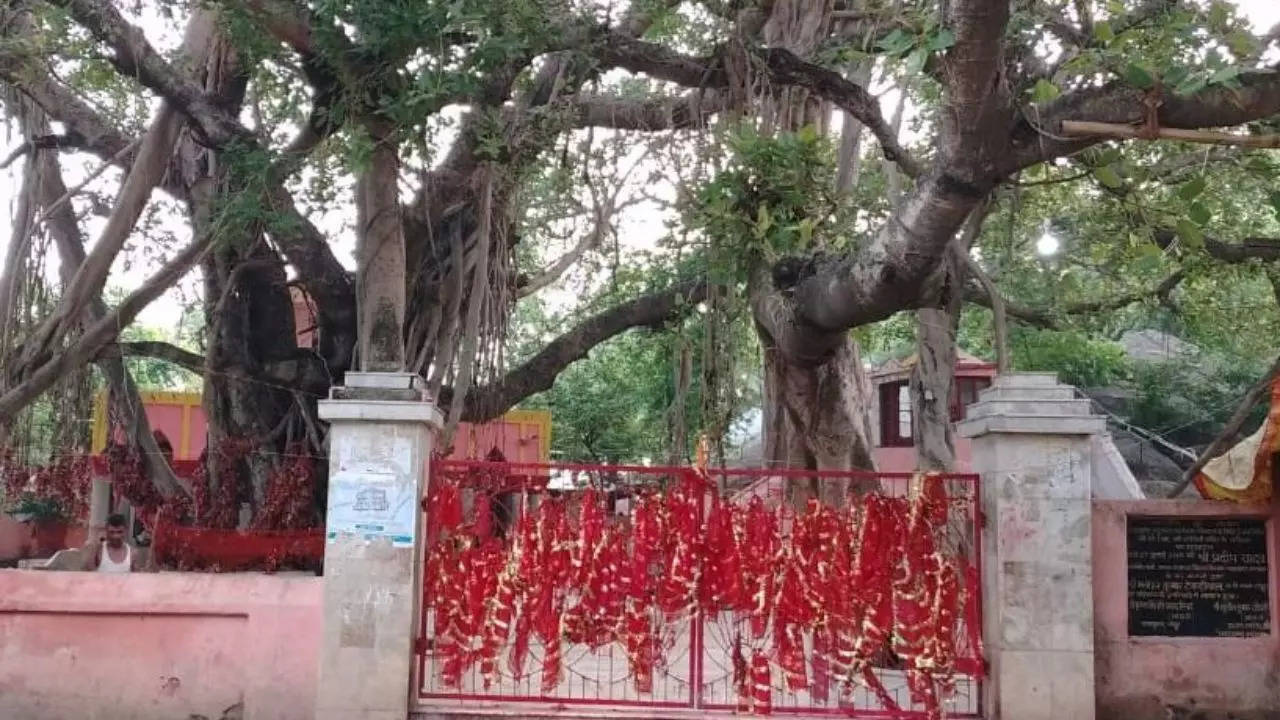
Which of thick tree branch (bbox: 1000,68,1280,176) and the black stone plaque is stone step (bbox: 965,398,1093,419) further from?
thick tree branch (bbox: 1000,68,1280,176)

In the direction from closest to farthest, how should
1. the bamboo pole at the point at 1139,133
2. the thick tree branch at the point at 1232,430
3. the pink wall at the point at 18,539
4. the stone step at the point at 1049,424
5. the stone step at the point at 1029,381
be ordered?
1. the bamboo pole at the point at 1139,133
2. the stone step at the point at 1049,424
3. the stone step at the point at 1029,381
4. the thick tree branch at the point at 1232,430
5. the pink wall at the point at 18,539

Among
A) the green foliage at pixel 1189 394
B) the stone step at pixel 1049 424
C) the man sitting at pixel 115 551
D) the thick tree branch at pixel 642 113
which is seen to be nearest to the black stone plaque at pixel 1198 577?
the stone step at pixel 1049 424

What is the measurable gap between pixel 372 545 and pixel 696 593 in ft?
5.28

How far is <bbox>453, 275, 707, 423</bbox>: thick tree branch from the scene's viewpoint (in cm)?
915

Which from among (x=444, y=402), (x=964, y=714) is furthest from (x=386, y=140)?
(x=964, y=714)

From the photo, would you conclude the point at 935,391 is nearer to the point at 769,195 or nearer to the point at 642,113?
the point at 769,195

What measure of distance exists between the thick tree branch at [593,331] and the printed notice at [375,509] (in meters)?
3.43

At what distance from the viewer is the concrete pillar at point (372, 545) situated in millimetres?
5219

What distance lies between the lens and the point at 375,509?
17.5 feet

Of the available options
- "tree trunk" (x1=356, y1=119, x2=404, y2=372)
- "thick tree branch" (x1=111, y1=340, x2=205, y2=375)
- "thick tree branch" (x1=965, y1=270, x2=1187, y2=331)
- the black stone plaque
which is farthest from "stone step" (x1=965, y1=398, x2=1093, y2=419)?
"thick tree branch" (x1=111, y1=340, x2=205, y2=375)

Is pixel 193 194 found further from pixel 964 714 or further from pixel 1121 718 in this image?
pixel 1121 718

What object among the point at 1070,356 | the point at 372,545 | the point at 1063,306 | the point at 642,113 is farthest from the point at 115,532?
the point at 1070,356

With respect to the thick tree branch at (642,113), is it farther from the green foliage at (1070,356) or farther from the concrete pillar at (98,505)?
the concrete pillar at (98,505)

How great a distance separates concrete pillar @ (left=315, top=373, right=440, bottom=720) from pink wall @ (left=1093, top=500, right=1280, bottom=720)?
11.3 feet
